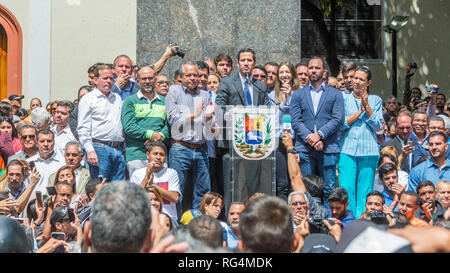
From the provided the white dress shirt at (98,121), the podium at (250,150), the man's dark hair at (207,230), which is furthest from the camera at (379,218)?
the white dress shirt at (98,121)

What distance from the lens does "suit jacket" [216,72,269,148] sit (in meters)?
7.32

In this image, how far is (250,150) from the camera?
6.74 meters

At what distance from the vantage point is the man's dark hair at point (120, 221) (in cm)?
282

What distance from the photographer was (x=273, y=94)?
7973 millimetres

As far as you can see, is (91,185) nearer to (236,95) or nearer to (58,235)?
(58,235)

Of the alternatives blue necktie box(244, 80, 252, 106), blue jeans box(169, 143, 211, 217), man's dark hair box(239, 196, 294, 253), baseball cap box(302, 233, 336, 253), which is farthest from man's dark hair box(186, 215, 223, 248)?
blue necktie box(244, 80, 252, 106)

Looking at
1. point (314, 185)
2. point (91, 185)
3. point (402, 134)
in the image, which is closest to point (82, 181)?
point (91, 185)

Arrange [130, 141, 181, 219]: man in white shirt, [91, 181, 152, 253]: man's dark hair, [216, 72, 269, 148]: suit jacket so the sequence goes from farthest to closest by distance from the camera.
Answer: [216, 72, 269, 148]: suit jacket < [130, 141, 181, 219]: man in white shirt < [91, 181, 152, 253]: man's dark hair

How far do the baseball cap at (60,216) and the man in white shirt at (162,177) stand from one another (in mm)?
983

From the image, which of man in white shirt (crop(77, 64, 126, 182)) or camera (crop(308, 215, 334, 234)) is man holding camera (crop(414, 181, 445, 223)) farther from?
man in white shirt (crop(77, 64, 126, 182))

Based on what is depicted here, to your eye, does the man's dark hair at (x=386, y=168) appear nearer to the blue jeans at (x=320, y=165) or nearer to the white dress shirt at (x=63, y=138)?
the blue jeans at (x=320, y=165)

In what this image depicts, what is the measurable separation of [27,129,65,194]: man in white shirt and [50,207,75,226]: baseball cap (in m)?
1.44
